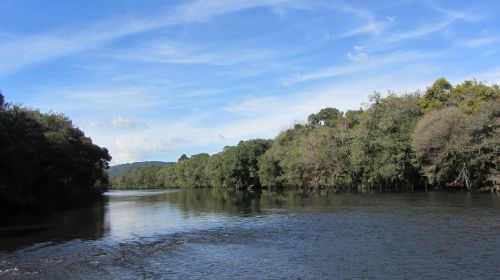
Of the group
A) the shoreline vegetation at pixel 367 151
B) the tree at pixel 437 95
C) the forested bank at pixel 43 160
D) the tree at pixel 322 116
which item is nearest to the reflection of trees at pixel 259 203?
the shoreline vegetation at pixel 367 151

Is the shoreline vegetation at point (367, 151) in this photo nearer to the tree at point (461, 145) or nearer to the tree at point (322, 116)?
the tree at point (461, 145)

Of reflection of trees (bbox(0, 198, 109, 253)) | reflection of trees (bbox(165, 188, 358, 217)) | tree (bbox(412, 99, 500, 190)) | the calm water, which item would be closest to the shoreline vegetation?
A: tree (bbox(412, 99, 500, 190))

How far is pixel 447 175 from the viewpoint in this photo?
247ft

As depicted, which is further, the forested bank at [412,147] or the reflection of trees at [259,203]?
the forested bank at [412,147]

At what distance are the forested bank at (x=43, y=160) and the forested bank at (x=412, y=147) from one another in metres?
46.5

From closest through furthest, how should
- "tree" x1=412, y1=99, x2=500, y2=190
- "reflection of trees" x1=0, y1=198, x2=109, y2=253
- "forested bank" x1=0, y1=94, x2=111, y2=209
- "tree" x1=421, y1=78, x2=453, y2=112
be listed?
"reflection of trees" x1=0, y1=198, x2=109, y2=253, "forested bank" x1=0, y1=94, x2=111, y2=209, "tree" x1=412, y1=99, x2=500, y2=190, "tree" x1=421, y1=78, x2=453, y2=112

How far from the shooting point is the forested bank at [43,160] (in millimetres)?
56625

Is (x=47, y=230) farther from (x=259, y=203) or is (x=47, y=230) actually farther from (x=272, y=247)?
(x=259, y=203)

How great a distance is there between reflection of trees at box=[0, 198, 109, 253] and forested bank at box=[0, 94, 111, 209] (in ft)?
24.0

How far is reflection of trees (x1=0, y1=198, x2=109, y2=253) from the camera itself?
3444 cm

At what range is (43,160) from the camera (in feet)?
240

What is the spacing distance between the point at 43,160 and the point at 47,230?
36.0 m

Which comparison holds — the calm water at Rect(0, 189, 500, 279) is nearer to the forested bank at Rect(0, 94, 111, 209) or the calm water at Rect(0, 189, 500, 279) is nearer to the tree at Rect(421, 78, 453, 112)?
the forested bank at Rect(0, 94, 111, 209)

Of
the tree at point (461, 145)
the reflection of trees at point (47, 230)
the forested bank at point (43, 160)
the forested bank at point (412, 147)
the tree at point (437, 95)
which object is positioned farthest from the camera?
the tree at point (437, 95)
